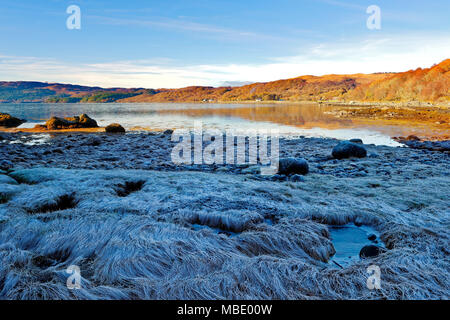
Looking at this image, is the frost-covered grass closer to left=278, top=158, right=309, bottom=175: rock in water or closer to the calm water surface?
left=278, top=158, right=309, bottom=175: rock in water

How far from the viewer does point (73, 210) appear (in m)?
5.29

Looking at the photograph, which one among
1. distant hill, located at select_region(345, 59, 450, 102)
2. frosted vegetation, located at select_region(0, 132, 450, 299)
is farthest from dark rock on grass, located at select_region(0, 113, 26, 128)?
distant hill, located at select_region(345, 59, 450, 102)

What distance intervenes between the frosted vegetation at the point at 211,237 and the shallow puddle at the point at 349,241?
0.12m

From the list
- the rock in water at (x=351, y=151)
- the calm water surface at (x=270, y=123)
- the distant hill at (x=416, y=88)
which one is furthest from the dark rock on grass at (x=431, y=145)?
the distant hill at (x=416, y=88)

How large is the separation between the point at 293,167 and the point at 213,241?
5.84m

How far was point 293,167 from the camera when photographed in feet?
30.5

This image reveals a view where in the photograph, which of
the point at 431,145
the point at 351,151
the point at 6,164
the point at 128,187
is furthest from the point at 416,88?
the point at 6,164

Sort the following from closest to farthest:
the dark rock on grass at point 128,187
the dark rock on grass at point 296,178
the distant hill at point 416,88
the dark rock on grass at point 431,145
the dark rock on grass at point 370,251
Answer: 1. the dark rock on grass at point 370,251
2. the dark rock on grass at point 128,187
3. the dark rock on grass at point 296,178
4. the dark rock on grass at point 431,145
5. the distant hill at point 416,88

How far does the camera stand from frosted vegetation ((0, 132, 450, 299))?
3.10 m

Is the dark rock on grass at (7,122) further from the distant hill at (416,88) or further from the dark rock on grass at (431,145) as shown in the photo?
the distant hill at (416,88)

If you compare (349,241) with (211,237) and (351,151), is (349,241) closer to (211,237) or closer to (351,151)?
(211,237)

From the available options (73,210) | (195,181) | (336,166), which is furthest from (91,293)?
(336,166)

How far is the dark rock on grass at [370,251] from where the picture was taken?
3.90 meters
